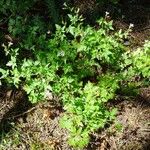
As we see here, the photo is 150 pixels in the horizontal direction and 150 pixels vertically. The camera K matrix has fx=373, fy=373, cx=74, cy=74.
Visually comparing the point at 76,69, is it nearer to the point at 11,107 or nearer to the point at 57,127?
the point at 57,127

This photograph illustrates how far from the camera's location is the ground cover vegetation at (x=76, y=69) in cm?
362

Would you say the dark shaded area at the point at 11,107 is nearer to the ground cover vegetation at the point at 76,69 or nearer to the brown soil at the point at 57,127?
the brown soil at the point at 57,127

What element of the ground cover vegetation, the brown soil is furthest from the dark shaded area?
the ground cover vegetation

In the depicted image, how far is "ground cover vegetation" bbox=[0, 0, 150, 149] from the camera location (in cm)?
362

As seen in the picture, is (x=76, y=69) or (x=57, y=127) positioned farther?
(x=76, y=69)

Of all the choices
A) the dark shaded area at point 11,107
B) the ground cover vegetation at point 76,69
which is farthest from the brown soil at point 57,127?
the ground cover vegetation at point 76,69

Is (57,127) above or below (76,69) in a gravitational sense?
below

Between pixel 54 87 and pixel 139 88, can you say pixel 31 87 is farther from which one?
pixel 139 88

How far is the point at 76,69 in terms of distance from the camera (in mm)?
4012

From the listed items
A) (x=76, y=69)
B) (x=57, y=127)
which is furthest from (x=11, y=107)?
(x=76, y=69)

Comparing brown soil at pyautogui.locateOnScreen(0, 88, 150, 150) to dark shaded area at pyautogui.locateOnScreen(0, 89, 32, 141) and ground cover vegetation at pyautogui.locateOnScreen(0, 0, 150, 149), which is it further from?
ground cover vegetation at pyautogui.locateOnScreen(0, 0, 150, 149)

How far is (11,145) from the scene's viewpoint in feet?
12.3

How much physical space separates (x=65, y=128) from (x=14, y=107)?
623mm

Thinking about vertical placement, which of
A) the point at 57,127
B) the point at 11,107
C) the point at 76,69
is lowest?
the point at 57,127
